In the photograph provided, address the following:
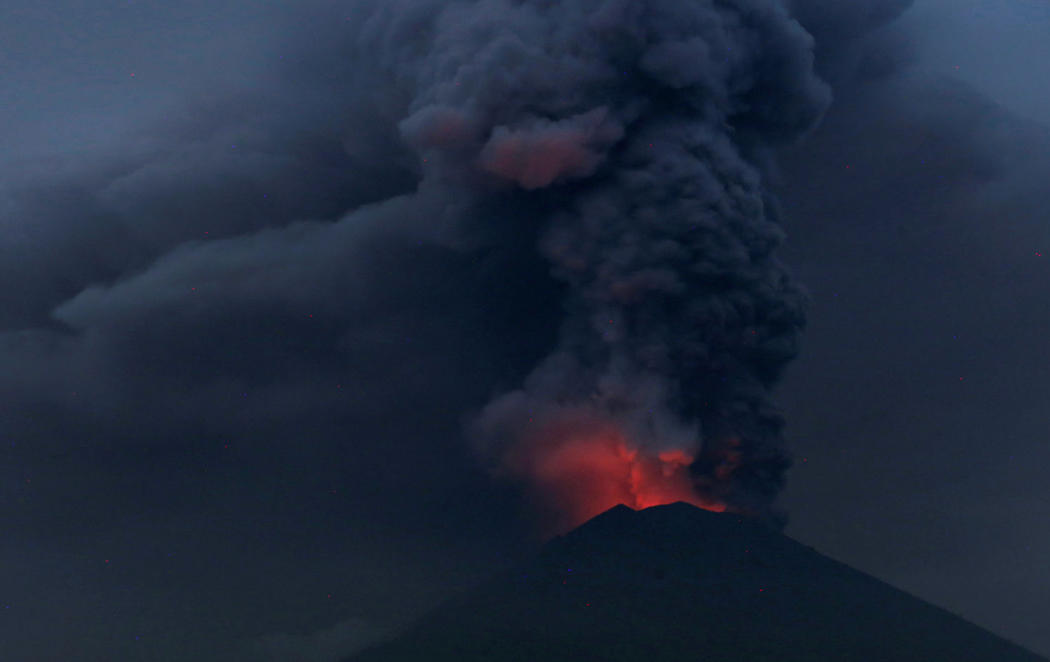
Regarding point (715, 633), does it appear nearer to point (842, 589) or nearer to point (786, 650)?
point (786, 650)

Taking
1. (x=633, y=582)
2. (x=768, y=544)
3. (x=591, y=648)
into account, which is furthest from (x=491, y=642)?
(x=768, y=544)

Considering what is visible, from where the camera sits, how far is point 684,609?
132ft

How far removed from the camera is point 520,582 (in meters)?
44.1

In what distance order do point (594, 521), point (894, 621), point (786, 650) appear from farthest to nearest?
point (594, 521) → point (894, 621) → point (786, 650)

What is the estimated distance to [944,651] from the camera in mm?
39781

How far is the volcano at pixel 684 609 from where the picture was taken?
3806 cm

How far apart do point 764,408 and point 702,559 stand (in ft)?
22.1

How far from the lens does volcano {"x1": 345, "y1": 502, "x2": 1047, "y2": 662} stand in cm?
3806

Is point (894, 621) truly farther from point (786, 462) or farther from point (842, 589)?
point (786, 462)

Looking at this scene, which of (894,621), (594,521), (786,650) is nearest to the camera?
(786,650)

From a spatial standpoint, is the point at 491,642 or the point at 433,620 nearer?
the point at 491,642

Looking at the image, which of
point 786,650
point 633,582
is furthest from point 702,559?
point 786,650

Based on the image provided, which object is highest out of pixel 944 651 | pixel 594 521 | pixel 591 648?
pixel 594 521

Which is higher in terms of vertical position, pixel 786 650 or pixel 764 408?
pixel 764 408
